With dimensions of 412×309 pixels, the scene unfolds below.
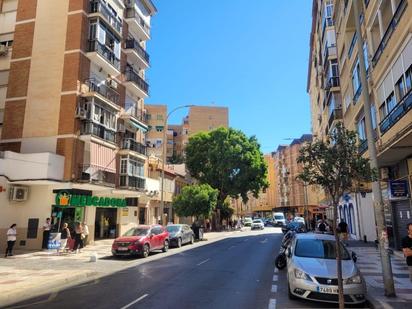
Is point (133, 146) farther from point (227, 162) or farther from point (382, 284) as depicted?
point (382, 284)

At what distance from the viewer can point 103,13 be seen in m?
27.8

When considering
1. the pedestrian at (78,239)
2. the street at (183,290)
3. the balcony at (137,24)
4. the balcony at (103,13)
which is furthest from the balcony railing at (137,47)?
the street at (183,290)

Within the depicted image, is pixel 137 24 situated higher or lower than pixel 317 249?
higher

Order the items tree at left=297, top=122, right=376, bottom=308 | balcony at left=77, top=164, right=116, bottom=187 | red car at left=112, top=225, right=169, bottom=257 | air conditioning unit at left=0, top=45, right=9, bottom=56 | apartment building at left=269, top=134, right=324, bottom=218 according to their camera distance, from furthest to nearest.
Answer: apartment building at left=269, top=134, right=324, bottom=218, air conditioning unit at left=0, top=45, right=9, bottom=56, balcony at left=77, top=164, right=116, bottom=187, red car at left=112, top=225, right=169, bottom=257, tree at left=297, top=122, right=376, bottom=308

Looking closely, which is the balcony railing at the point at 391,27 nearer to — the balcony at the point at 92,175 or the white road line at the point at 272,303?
the white road line at the point at 272,303

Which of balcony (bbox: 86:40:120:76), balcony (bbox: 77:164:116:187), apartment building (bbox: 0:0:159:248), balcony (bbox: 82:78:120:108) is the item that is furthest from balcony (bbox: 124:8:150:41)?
balcony (bbox: 77:164:116:187)

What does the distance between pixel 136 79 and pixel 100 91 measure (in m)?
6.32

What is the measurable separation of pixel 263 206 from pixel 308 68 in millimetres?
70708

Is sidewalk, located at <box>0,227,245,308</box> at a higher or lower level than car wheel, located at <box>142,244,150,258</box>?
lower

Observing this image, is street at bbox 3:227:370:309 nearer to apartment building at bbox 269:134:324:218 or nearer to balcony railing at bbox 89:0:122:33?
balcony railing at bbox 89:0:122:33

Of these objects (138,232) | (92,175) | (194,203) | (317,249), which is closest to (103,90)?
(92,175)

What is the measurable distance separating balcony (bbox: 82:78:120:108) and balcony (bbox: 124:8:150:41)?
7.44 metres

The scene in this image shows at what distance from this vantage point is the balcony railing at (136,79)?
107ft

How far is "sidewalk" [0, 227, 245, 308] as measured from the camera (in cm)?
1100
